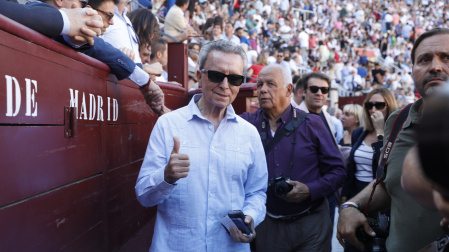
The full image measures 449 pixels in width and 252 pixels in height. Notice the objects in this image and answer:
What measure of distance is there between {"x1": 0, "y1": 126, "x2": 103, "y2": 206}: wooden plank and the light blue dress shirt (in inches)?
13.7

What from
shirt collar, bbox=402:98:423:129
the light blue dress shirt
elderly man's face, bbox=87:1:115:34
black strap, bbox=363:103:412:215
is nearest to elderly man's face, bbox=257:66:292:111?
the light blue dress shirt

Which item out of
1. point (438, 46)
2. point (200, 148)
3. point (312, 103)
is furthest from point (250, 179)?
point (312, 103)

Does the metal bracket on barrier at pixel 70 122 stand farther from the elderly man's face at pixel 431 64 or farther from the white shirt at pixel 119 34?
the elderly man's face at pixel 431 64

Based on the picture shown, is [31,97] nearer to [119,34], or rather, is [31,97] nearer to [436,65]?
[436,65]

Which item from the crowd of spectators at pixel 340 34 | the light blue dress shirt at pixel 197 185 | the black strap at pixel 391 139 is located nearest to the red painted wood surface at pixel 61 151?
the light blue dress shirt at pixel 197 185

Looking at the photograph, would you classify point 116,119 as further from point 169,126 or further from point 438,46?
point 438,46

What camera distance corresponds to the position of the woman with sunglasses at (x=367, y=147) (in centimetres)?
408

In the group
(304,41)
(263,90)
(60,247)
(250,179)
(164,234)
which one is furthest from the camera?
(304,41)

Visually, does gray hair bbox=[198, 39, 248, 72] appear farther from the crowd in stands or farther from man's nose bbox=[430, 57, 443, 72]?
the crowd in stands

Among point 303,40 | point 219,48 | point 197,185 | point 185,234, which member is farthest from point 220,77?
point 303,40

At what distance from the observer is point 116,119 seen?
3000 mm

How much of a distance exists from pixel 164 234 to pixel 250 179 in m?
0.55

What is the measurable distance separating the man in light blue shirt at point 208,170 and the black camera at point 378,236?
0.51m

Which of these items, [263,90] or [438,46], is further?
[263,90]
